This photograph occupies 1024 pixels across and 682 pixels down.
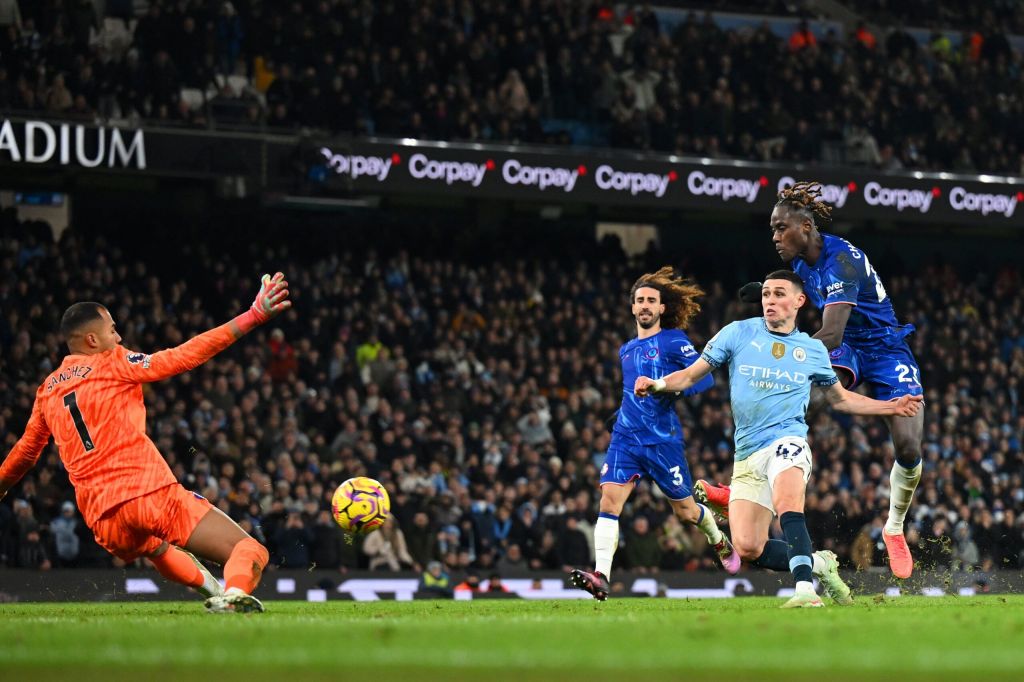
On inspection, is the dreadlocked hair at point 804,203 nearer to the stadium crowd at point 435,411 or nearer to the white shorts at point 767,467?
the white shorts at point 767,467

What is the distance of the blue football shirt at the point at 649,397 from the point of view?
A: 1179cm

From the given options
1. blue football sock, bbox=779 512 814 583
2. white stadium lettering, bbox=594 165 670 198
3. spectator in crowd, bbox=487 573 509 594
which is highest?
white stadium lettering, bbox=594 165 670 198

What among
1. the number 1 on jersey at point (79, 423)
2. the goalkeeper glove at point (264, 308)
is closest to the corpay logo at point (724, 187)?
the goalkeeper glove at point (264, 308)

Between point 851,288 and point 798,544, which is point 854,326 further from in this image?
point 798,544

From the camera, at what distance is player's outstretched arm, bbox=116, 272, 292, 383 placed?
916 centimetres

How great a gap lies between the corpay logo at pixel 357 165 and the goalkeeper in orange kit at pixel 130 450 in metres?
15.2

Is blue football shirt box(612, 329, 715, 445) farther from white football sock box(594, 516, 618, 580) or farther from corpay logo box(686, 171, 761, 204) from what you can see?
corpay logo box(686, 171, 761, 204)

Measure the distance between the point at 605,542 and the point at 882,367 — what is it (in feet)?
8.28

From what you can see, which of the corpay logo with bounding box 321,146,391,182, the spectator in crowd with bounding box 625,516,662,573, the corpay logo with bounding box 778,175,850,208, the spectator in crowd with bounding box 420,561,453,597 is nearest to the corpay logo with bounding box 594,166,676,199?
A: the corpay logo with bounding box 778,175,850,208

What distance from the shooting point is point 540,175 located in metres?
26.7

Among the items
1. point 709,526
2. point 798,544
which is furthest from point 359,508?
point 798,544

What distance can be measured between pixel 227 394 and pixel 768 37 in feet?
47.2

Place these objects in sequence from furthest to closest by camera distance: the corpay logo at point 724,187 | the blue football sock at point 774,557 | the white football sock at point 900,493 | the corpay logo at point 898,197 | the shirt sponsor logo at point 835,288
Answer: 1. the corpay logo at point 898,197
2. the corpay logo at point 724,187
3. the white football sock at point 900,493
4. the shirt sponsor logo at point 835,288
5. the blue football sock at point 774,557

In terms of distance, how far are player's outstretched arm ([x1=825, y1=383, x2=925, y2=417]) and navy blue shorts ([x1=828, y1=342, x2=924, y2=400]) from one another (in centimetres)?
131
